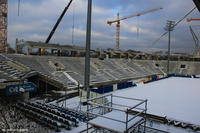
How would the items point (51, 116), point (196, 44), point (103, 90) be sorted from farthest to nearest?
point (196, 44) → point (103, 90) → point (51, 116)

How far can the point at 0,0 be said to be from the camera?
4800 centimetres

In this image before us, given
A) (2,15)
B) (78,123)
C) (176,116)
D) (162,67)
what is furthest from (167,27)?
(2,15)

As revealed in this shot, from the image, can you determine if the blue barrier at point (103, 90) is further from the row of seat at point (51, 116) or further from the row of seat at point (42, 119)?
the row of seat at point (42, 119)

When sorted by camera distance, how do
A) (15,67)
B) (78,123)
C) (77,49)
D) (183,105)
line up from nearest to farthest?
(78,123) < (183,105) < (15,67) < (77,49)

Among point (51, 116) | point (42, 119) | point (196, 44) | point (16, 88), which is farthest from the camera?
point (196, 44)

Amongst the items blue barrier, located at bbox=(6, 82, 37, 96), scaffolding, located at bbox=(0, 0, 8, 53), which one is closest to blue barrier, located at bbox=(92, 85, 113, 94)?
blue barrier, located at bbox=(6, 82, 37, 96)

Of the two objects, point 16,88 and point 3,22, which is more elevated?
point 3,22

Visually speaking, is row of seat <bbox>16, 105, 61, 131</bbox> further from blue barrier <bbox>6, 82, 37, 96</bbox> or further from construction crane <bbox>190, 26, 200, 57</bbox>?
construction crane <bbox>190, 26, 200, 57</bbox>

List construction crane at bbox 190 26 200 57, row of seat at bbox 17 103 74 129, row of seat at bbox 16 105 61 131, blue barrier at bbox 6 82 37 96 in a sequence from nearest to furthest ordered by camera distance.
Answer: row of seat at bbox 16 105 61 131
row of seat at bbox 17 103 74 129
blue barrier at bbox 6 82 37 96
construction crane at bbox 190 26 200 57

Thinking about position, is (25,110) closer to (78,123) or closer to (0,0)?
(78,123)

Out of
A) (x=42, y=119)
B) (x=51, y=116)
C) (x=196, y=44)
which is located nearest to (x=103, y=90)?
(x=51, y=116)

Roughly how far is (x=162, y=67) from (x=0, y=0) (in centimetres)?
5889

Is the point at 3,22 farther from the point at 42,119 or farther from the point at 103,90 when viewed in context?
the point at 42,119

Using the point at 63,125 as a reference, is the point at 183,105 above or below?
below
